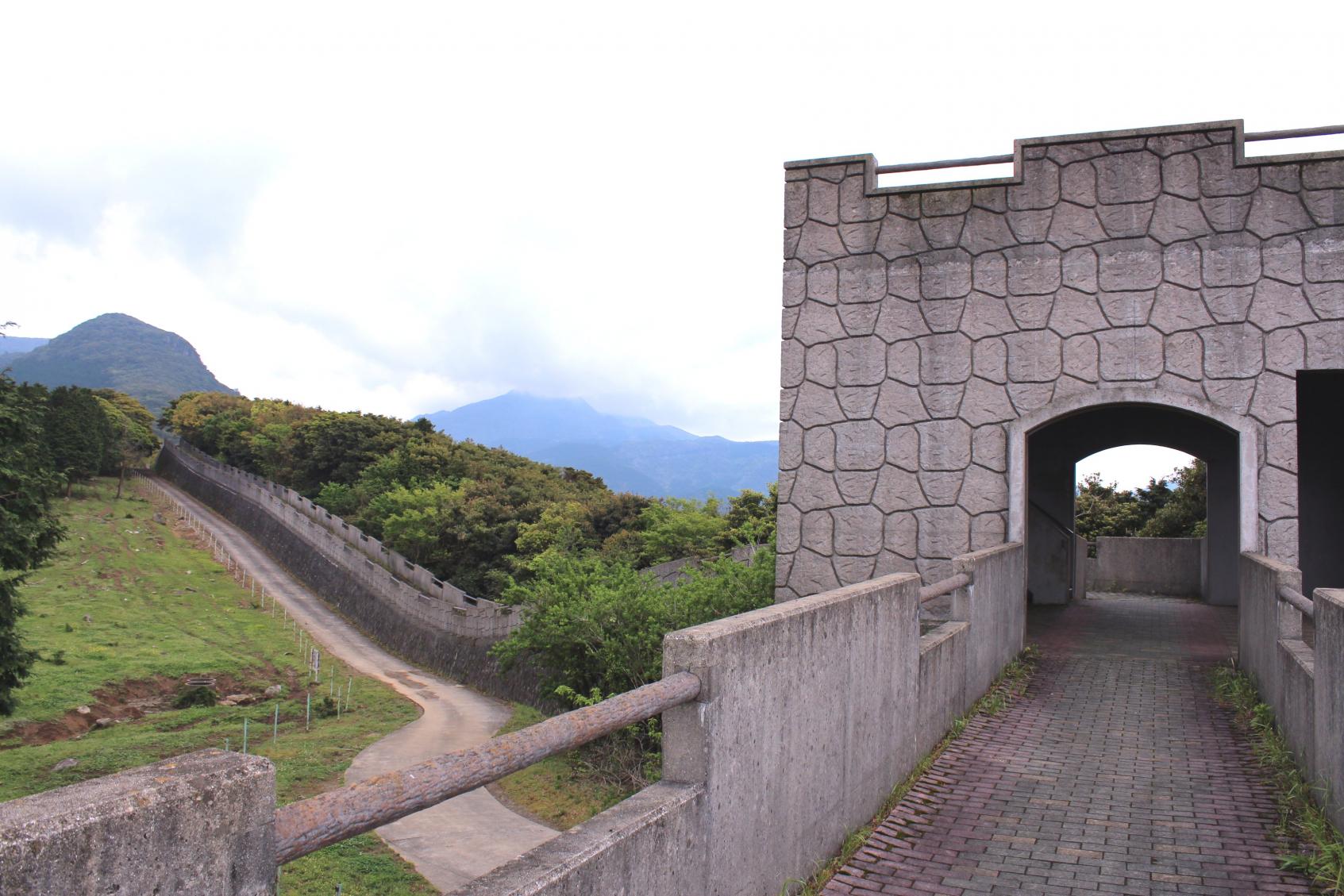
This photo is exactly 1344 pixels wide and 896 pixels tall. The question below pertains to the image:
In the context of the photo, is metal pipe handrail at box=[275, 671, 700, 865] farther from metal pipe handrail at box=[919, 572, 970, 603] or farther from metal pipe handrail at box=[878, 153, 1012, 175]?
metal pipe handrail at box=[878, 153, 1012, 175]

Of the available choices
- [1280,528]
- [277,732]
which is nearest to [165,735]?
[277,732]

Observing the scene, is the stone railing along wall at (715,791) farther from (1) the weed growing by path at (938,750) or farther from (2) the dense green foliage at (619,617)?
(2) the dense green foliage at (619,617)

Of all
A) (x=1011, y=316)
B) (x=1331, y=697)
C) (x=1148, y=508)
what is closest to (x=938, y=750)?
(x=1331, y=697)


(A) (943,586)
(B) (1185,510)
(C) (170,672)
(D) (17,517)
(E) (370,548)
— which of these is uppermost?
(B) (1185,510)

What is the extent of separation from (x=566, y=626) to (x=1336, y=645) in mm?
8150

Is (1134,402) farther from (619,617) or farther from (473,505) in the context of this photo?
(473,505)

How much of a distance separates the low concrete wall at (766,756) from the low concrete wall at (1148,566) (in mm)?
15699

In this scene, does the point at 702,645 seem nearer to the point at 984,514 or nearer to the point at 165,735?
the point at 984,514

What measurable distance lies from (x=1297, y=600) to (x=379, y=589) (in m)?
33.0

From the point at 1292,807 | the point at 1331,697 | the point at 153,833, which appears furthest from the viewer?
the point at 1292,807

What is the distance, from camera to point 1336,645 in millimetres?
4906

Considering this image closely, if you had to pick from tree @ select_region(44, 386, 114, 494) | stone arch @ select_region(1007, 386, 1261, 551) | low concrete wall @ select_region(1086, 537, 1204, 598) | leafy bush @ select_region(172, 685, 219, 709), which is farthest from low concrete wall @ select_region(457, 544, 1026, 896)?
tree @ select_region(44, 386, 114, 494)

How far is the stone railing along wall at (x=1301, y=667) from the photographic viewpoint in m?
4.93

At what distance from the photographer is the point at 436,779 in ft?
8.53
